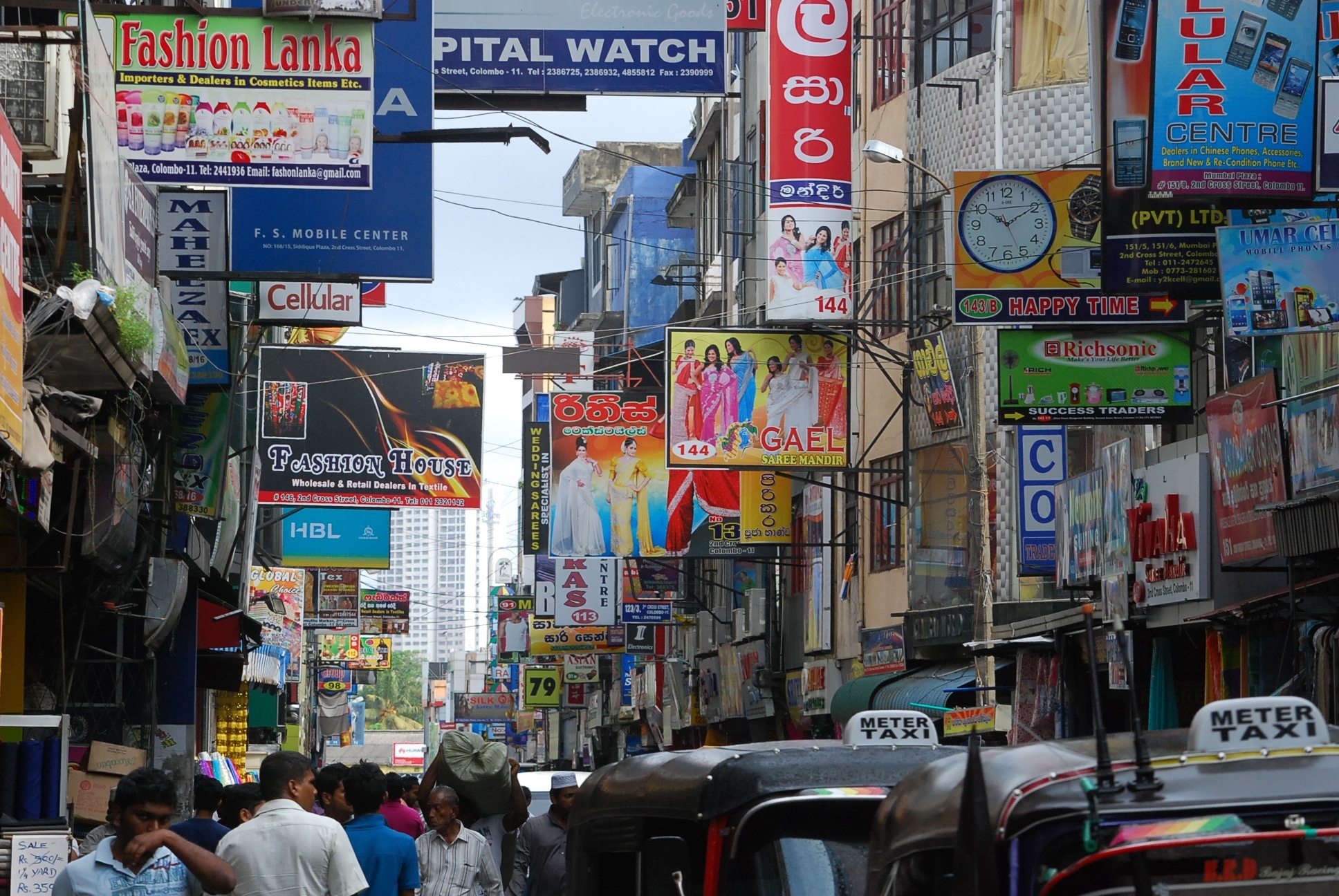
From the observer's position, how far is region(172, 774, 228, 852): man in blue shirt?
9.48 metres

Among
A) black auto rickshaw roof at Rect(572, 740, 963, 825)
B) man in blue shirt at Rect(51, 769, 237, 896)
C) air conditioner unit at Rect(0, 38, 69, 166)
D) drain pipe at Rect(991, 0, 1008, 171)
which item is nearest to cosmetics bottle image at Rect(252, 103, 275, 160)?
air conditioner unit at Rect(0, 38, 69, 166)

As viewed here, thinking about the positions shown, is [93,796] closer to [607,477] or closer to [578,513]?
[578,513]

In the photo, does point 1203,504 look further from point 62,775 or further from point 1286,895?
point 1286,895

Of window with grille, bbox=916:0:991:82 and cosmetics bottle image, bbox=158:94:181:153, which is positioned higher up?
window with grille, bbox=916:0:991:82

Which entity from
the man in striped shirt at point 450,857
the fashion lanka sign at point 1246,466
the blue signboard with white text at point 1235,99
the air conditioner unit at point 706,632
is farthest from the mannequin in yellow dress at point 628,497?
the man in striped shirt at point 450,857

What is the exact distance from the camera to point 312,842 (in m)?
7.35

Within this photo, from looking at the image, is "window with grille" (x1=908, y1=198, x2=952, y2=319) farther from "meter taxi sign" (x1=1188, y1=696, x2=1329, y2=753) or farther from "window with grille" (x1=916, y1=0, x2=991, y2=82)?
"meter taxi sign" (x1=1188, y1=696, x2=1329, y2=753)

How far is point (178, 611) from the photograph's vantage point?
1788 cm

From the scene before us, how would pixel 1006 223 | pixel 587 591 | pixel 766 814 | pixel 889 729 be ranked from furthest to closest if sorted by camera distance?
pixel 587 591 → pixel 1006 223 → pixel 889 729 → pixel 766 814

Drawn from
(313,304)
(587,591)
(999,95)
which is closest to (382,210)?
(313,304)

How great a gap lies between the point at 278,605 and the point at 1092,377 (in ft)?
79.9

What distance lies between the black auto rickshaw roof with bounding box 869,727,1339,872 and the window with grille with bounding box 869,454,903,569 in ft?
76.1

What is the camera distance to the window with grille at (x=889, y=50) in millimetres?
28672

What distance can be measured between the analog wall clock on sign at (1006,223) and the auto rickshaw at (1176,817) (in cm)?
1351
